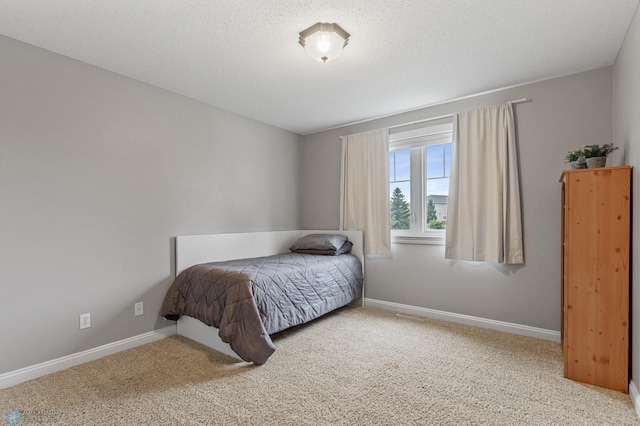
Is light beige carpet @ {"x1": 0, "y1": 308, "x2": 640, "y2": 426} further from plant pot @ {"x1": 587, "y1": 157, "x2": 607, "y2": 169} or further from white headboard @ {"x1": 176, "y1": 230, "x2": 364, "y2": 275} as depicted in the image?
plant pot @ {"x1": 587, "y1": 157, "x2": 607, "y2": 169}

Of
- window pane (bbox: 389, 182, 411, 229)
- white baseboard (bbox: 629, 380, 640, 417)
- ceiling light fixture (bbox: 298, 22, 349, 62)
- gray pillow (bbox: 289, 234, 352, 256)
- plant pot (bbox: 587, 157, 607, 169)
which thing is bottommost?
white baseboard (bbox: 629, 380, 640, 417)

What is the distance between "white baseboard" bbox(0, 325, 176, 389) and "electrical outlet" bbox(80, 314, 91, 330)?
0.65ft

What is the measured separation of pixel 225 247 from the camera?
3.51m

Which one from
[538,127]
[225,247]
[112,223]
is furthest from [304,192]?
[538,127]

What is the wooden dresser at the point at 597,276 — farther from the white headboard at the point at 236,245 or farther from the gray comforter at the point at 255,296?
the white headboard at the point at 236,245

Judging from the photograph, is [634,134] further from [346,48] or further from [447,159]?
[346,48]

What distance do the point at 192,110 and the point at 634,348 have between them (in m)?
3.92

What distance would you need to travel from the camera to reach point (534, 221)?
2922 millimetres

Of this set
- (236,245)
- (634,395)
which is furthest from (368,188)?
(634,395)

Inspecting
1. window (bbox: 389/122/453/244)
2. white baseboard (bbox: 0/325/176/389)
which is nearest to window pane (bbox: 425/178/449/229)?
window (bbox: 389/122/453/244)

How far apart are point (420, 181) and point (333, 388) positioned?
2.47m

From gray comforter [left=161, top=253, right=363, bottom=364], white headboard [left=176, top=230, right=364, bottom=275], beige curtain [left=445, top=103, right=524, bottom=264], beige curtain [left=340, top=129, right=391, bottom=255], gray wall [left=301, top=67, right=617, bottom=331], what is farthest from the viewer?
beige curtain [left=340, top=129, right=391, bottom=255]

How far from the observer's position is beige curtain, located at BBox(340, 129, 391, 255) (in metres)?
3.87

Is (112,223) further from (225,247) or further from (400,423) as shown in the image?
(400,423)
